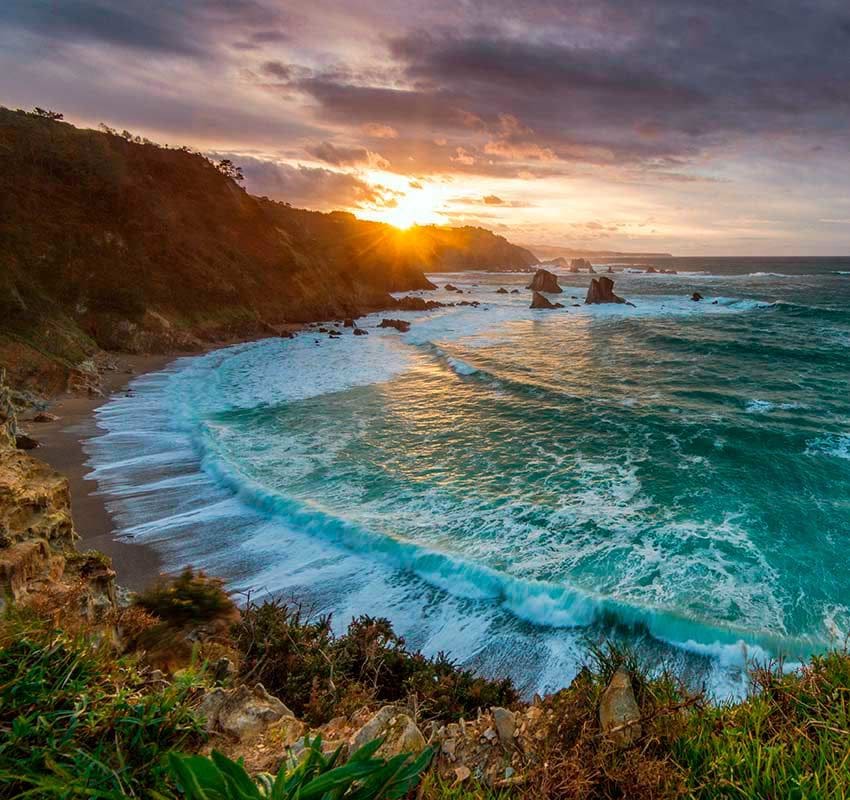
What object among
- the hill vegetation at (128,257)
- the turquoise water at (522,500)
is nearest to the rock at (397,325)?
the hill vegetation at (128,257)

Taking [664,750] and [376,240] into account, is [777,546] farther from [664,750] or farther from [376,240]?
[376,240]

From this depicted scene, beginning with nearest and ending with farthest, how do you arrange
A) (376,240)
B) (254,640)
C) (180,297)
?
(254,640) < (180,297) < (376,240)

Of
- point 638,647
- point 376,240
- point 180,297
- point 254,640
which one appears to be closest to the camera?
point 254,640

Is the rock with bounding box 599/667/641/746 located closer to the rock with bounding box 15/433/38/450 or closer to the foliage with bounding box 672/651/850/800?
the foliage with bounding box 672/651/850/800

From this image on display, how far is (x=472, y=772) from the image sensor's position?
9.16 ft

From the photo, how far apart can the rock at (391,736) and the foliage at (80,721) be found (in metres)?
1.01

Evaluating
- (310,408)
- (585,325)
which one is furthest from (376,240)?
(310,408)

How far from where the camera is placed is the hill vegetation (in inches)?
1091

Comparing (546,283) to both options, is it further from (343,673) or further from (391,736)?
(391,736)

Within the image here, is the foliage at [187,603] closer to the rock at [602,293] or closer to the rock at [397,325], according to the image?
the rock at [397,325]

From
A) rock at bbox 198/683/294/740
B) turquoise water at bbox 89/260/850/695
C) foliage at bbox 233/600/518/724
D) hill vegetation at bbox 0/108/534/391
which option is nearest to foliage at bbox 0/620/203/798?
rock at bbox 198/683/294/740

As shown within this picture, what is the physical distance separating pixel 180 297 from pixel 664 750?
4432 cm

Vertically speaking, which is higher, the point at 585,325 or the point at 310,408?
the point at 585,325

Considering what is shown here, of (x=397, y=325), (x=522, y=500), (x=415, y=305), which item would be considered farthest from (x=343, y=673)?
(x=415, y=305)
